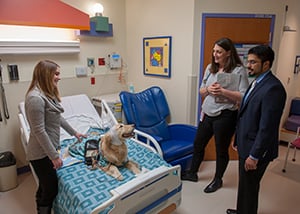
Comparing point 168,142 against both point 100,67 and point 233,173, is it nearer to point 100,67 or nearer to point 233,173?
point 233,173


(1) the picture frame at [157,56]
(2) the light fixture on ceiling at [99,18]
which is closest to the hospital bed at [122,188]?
(1) the picture frame at [157,56]

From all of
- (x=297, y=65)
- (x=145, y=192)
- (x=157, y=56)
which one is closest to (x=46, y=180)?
(x=145, y=192)

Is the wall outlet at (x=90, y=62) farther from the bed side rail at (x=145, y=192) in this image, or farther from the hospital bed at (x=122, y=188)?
the bed side rail at (x=145, y=192)

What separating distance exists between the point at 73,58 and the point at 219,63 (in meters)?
1.91

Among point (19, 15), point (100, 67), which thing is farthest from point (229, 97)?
point (19, 15)

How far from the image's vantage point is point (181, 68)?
2.85m

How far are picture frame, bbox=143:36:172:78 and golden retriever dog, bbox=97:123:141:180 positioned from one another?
4.86 ft

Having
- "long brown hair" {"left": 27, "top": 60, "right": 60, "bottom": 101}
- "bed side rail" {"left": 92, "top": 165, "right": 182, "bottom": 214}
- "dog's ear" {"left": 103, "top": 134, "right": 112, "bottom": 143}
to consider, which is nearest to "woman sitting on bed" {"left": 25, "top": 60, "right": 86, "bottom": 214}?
"long brown hair" {"left": 27, "top": 60, "right": 60, "bottom": 101}

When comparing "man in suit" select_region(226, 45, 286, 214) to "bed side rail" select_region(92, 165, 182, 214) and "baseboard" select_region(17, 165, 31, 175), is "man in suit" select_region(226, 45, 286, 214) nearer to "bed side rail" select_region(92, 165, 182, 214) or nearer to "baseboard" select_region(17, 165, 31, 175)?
"bed side rail" select_region(92, 165, 182, 214)

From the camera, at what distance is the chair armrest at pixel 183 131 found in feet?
8.92

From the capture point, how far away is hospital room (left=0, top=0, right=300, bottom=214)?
1815 mm

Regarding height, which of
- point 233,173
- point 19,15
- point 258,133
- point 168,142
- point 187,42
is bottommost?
point 233,173

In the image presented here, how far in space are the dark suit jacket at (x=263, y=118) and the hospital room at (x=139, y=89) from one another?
0.41ft

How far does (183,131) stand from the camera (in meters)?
2.83
